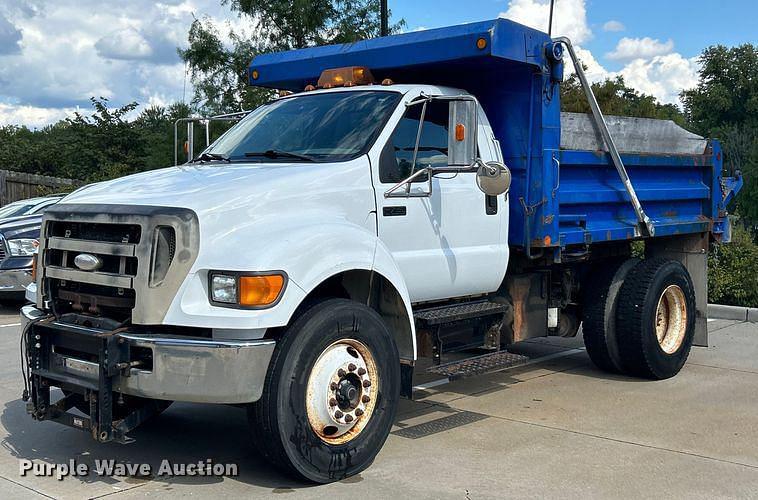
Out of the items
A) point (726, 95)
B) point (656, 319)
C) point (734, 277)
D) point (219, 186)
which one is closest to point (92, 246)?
point (219, 186)

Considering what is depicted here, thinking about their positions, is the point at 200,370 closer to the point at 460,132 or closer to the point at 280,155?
the point at 280,155

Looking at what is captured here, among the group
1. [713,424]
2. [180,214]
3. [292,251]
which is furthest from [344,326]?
[713,424]

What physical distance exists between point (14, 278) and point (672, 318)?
27.9 feet

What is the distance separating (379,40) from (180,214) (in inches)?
116

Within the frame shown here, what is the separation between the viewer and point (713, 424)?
6.66 m

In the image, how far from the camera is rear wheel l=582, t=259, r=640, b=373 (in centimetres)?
813

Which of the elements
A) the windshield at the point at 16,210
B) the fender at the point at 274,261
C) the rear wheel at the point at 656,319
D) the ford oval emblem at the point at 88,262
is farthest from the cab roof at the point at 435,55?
the windshield at the point at 16,210

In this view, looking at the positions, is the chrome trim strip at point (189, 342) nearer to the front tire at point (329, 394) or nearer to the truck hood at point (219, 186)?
the front tire at point (329, 394)

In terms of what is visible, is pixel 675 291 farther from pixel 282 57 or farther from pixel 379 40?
pixel 282 57

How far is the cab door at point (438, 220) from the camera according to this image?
19.6 feet

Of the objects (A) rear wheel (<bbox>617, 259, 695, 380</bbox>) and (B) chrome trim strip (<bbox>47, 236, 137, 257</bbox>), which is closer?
(B) chrome trim strip (<bbox>47, 236, 137, 257</bbox>)

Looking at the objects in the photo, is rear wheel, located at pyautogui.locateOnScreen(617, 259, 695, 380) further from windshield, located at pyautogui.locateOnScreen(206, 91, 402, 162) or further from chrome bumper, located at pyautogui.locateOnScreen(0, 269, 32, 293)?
chrome bumper, located at pyautogui.locateOnScreen(0, 269, 32, 293)

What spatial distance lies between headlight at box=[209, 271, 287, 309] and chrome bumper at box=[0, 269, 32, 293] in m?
8.09

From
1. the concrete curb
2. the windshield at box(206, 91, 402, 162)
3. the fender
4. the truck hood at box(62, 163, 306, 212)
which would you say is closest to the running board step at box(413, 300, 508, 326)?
the fender
